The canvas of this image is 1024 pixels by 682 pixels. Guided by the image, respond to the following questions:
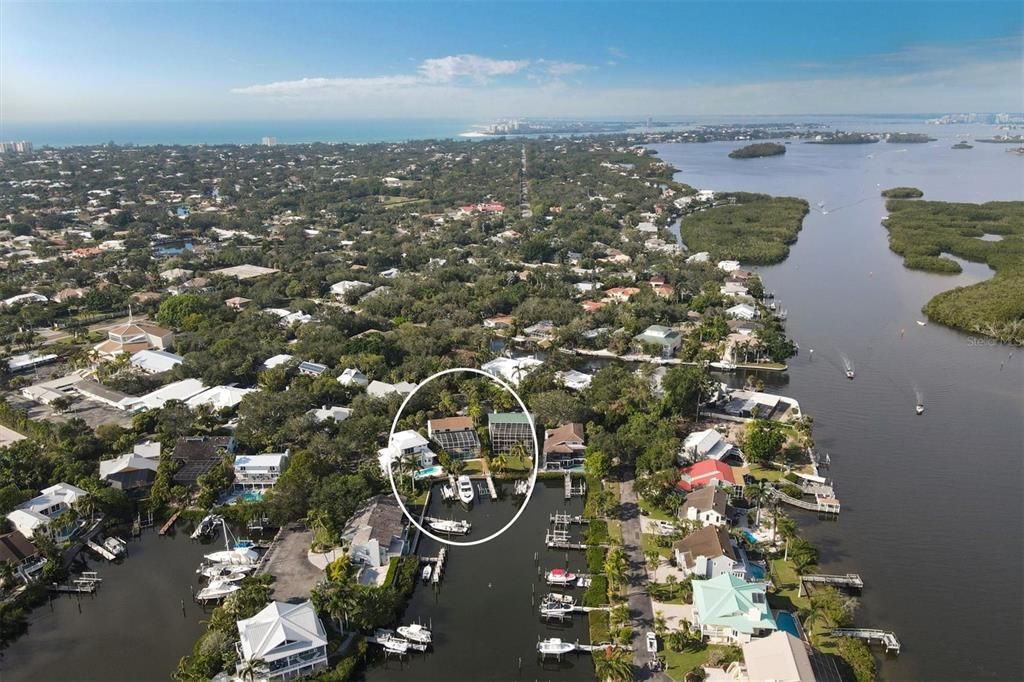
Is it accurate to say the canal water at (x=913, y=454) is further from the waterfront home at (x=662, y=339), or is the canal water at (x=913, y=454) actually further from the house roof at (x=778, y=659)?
the waterfront home at (x=662, y=339)

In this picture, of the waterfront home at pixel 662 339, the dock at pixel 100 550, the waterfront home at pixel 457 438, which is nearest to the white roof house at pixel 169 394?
the dock at pixel 100 550

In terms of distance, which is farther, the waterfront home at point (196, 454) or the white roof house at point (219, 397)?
the white roof house at point (219, 397)

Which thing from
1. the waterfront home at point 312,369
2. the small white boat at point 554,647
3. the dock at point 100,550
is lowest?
the small white boat at point 554,647

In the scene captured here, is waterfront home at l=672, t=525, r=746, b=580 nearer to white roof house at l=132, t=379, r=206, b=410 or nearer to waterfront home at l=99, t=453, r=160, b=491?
waterfront home at l=99, t=453, r=160, b=491

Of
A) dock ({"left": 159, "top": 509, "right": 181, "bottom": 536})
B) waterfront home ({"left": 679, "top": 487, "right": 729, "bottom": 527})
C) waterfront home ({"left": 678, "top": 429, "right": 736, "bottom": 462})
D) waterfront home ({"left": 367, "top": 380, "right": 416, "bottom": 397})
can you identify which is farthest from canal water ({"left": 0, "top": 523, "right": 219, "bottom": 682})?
waterfront home ({"left": 678, "top": 429, "right": 736, "bottom": 462})

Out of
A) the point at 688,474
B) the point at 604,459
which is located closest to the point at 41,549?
the point at 604,459

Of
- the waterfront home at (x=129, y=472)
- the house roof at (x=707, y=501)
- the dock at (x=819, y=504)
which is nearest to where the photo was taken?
the house roof at (x=707, y=501)
